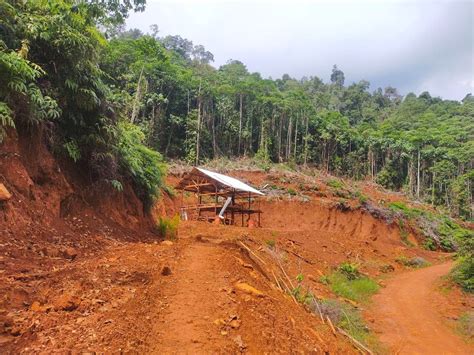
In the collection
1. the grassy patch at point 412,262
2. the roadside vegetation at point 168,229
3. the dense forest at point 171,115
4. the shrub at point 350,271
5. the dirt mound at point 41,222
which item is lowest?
the grassy patch at point 412,262

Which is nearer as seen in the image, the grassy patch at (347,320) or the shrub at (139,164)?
the grassy patch at (347,320)

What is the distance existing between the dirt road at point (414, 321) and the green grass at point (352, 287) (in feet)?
1.22

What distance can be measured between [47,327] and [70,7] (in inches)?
221

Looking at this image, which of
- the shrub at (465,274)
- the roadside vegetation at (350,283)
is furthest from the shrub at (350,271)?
the shrub at (465,274)

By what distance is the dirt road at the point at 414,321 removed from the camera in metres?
8.37

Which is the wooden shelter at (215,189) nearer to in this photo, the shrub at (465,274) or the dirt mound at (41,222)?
the shrub at (465,274)

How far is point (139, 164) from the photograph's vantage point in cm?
976

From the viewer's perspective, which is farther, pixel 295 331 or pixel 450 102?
pixel 450 102

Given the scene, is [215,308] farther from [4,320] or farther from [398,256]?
[398,256]

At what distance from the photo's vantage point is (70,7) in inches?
269

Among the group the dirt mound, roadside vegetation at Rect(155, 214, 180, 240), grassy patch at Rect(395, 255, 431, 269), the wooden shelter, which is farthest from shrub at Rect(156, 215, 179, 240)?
grassy patch at Rect(395, 255, 431, 269)

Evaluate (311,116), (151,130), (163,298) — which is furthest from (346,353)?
(311,116)

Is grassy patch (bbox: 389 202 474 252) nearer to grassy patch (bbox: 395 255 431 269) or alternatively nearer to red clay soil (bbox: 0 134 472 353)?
grassy patch (bbox: 395 255 431 269)

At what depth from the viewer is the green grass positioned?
39.5 feet
